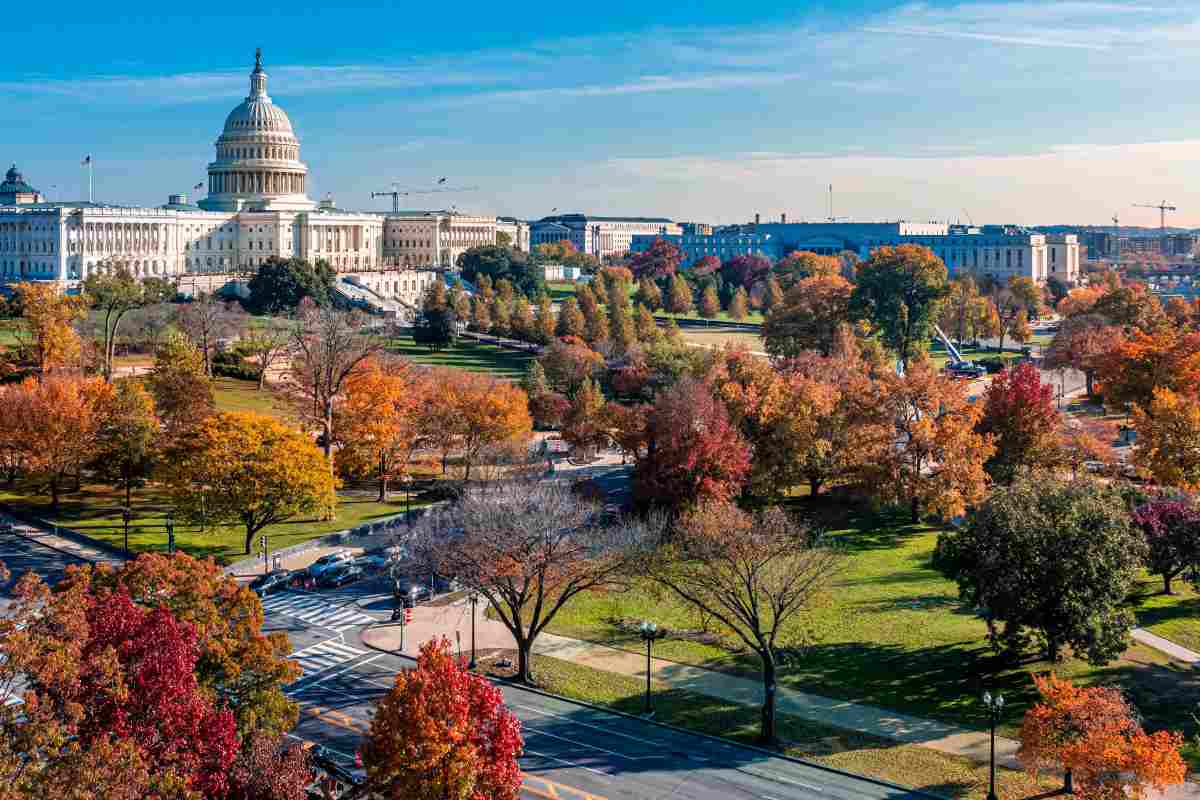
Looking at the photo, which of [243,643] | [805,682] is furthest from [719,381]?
[243,643]

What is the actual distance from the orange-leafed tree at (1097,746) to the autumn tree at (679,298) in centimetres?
12986

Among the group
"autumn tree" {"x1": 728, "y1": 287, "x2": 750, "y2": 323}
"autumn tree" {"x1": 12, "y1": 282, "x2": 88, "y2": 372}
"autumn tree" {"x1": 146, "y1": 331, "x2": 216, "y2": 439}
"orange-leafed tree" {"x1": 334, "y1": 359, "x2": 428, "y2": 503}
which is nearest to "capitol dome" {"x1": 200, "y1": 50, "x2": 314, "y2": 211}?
"autumn tree" {"x1": 728, "y1": 287, "x2": 750, "y2": 323}

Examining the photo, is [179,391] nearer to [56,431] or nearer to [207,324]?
[56,431]

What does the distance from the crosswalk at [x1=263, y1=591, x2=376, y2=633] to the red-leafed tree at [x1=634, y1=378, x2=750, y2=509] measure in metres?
15.0

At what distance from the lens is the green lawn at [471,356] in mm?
109375

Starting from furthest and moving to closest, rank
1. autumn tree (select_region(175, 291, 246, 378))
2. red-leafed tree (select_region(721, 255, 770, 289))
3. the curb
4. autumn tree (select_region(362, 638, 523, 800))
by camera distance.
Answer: red-leafed tree (select_region(721, 255, 770, 289)) → autumn tree (select_region(175, 291, 246, 378)) → the curb → autumn tree (select_region(362, 638, 523, 800))

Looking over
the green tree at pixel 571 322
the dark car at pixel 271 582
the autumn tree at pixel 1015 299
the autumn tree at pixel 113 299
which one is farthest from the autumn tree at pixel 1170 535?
the autumn tree at pixel 1015 299

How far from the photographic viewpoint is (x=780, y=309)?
10894 cm

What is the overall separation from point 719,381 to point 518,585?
24.8 meters

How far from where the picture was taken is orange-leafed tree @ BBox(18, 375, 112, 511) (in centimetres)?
5950

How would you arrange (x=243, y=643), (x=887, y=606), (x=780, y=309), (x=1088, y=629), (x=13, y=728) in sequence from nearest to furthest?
1. (x=13, y=728)
2. (x=243, y=643)
3. (x=1088, y=629)
4. (x=887, y=606)
5. (x=780, y=309)

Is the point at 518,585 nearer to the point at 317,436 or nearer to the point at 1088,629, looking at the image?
the point at 1088,629

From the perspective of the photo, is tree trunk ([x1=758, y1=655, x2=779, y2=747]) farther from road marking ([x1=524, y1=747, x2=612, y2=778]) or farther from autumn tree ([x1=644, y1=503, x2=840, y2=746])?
road marking ([x1=524, y1=747, x2=612, y2=778])

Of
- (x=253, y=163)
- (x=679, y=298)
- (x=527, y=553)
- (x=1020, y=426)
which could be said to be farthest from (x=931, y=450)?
(x=253, y=163)
